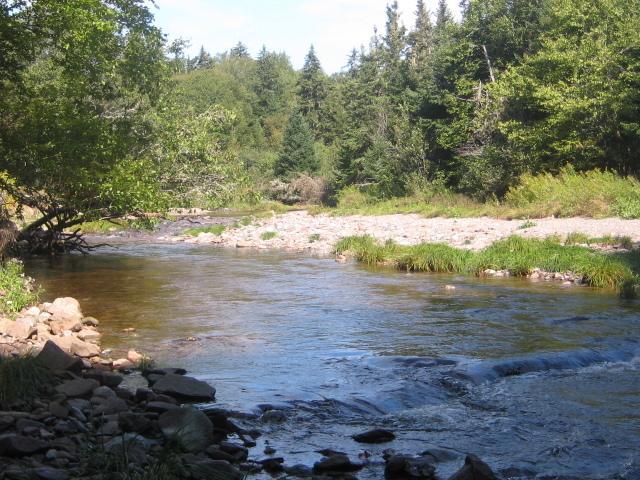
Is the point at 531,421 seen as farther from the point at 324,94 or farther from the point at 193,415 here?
the point at 324,94

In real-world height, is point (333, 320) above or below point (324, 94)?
below

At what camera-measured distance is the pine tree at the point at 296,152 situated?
57.8 m

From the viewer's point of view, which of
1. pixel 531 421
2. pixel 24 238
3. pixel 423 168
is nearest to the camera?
pixel 531 421

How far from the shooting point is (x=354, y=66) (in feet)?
282

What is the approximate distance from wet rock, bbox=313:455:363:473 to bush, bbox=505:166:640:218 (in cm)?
1780

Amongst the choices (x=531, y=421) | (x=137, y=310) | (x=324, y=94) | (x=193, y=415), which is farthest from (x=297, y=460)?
(x=324, y=94)

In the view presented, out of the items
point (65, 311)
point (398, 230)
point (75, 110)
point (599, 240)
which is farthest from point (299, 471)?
point (398, 230)

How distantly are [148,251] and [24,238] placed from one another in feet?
18.5

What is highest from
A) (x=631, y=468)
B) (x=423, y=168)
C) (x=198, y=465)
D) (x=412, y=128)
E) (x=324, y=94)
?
(x=324, y=94)

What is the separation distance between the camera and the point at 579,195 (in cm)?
2355

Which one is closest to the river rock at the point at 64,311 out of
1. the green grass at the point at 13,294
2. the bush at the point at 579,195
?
the green grass at the point at 13,294

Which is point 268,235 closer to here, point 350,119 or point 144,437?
point 144,437

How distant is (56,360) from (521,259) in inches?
489

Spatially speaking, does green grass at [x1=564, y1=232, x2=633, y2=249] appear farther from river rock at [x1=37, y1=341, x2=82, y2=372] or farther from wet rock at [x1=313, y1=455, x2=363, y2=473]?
river rock at [x1=37, y1=341, x2=82, y2=372]
